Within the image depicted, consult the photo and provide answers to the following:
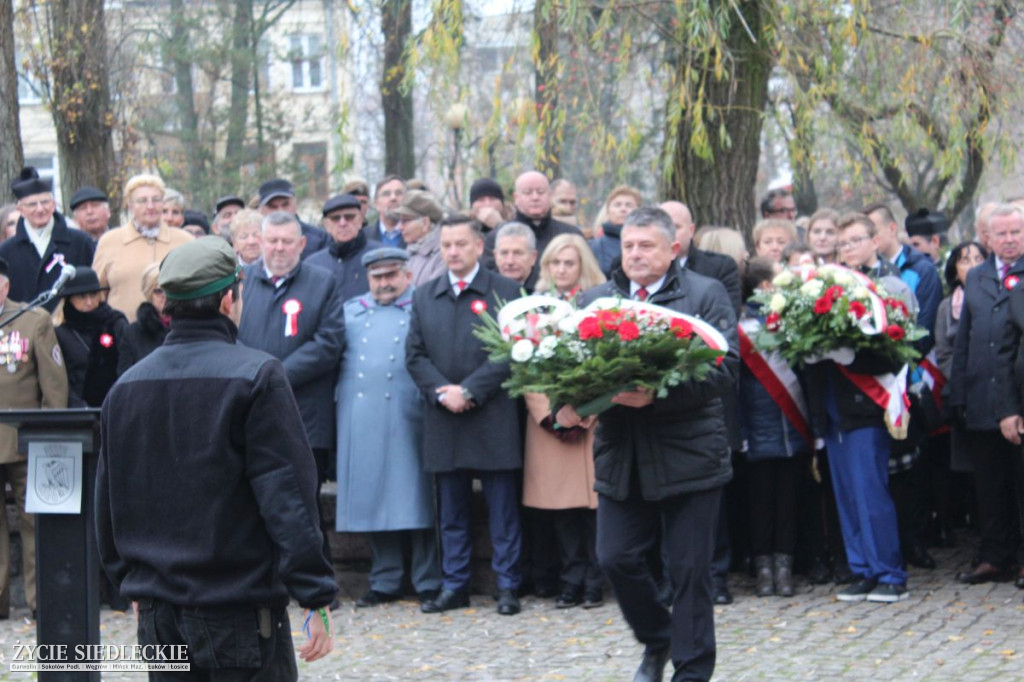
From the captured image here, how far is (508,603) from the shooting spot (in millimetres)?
8789

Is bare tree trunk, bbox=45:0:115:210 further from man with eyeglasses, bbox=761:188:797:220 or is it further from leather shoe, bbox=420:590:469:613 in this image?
leather shoe, bbox=420:590:469:613

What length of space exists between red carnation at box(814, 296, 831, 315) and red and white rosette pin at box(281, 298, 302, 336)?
3.25m

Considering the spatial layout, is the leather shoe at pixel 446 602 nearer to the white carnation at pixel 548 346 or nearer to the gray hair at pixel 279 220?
the gray hair at pixel 279 220

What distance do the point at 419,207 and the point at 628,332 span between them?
16.9ft

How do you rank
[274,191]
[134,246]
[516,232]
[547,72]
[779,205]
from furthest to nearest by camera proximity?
1. [547,72]
2. [779,205]
3. [274,191]
4. [134,246]
5. [516,232]

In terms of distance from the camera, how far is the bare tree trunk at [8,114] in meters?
12.7

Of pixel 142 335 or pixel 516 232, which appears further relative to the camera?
pixel 516 232

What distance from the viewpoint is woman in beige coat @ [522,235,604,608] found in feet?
29.0

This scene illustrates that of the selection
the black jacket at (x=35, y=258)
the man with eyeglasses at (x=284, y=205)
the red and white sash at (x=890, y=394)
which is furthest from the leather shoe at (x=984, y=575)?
the black jacket at (x=35, y=258)

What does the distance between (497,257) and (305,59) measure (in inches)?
878

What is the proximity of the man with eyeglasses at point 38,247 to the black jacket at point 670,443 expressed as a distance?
5.18 meters

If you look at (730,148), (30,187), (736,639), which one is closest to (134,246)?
(30,187)

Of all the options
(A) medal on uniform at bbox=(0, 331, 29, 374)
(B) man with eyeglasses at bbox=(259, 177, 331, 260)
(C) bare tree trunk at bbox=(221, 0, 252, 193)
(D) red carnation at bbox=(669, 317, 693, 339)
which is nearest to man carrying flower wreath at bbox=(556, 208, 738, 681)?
(D) red carnation at bbox=(669, 317, 693, 339)

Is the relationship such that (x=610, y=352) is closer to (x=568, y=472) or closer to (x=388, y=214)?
(x=568, y=472)
